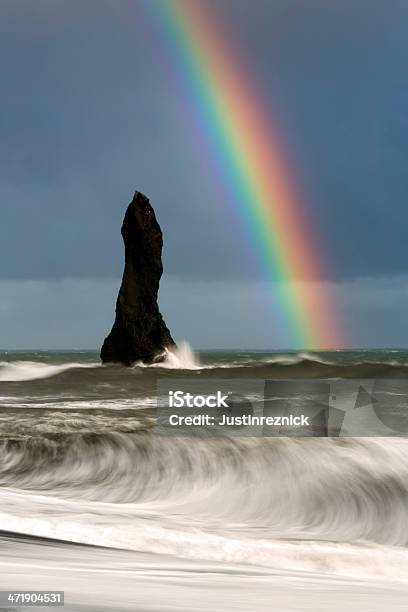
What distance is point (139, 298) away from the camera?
65.8 metres

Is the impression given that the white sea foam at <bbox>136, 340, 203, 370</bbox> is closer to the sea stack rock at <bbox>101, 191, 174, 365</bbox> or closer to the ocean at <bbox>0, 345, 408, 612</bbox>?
the sea stack rock at <bbox>101, 191, 174, 365</bbox>

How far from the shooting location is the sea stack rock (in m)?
63.0

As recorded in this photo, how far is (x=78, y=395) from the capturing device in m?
25.8

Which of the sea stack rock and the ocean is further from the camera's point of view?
the sea stack rock

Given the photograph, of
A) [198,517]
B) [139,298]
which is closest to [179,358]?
[139,298]

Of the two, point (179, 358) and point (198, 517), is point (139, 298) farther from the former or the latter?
point (198, 517)

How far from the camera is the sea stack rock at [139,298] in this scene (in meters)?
63.0

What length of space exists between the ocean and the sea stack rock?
46004 mm

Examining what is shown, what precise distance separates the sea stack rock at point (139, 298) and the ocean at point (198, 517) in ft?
151

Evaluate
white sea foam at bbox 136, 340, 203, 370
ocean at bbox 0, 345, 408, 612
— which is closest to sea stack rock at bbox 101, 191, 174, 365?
white sea foam at bbox 136, 340, 203, 370

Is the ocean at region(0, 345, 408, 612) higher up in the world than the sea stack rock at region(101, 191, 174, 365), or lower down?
lower down

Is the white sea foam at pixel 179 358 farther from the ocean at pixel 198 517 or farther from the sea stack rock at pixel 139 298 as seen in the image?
the ocean at pixel 198 517

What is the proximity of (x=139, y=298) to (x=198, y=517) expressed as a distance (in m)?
57.5

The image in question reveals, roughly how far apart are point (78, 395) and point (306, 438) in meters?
14.2
